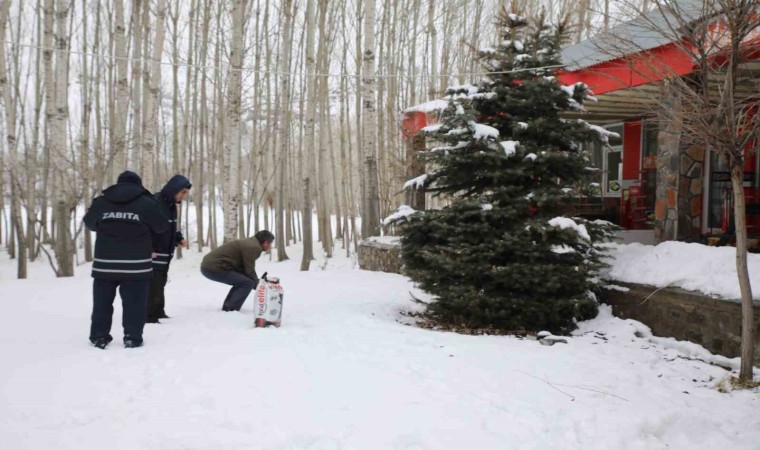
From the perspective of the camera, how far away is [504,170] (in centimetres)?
641

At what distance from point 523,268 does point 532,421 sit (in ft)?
8.86

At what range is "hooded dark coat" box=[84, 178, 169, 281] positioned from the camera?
4816 millimetres

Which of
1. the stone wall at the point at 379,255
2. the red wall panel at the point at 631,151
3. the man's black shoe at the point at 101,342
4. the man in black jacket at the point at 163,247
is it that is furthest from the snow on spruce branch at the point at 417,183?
the red wall panel at the point at 631,151

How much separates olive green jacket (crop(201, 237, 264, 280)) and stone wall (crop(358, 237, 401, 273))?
4113 mm

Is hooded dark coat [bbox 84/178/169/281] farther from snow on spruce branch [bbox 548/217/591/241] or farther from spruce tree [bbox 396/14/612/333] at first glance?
snow on spruce branch [bbox 548/217/591/241]

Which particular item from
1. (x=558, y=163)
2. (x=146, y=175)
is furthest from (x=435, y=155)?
(x=146, y=175)

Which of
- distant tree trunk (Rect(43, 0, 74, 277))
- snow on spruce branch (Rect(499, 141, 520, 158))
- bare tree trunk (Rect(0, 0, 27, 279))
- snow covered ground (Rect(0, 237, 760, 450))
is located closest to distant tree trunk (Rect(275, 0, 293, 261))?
distant tree trunk (Rect(43, 0, 74, 277))

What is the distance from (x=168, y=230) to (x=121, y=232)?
3.28ft

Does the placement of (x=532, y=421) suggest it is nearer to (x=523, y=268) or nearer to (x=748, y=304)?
(x=748, y=304)

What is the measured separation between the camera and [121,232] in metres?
4.87

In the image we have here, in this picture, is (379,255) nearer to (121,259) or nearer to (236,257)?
(236,257)

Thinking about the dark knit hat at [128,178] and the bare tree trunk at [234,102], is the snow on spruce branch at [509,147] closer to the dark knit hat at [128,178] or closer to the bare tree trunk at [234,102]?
the dark knit hat at [128,178]

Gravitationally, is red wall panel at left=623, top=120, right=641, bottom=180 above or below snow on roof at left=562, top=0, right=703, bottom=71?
below

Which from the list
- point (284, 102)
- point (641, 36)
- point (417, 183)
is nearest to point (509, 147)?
point (417, 183)
